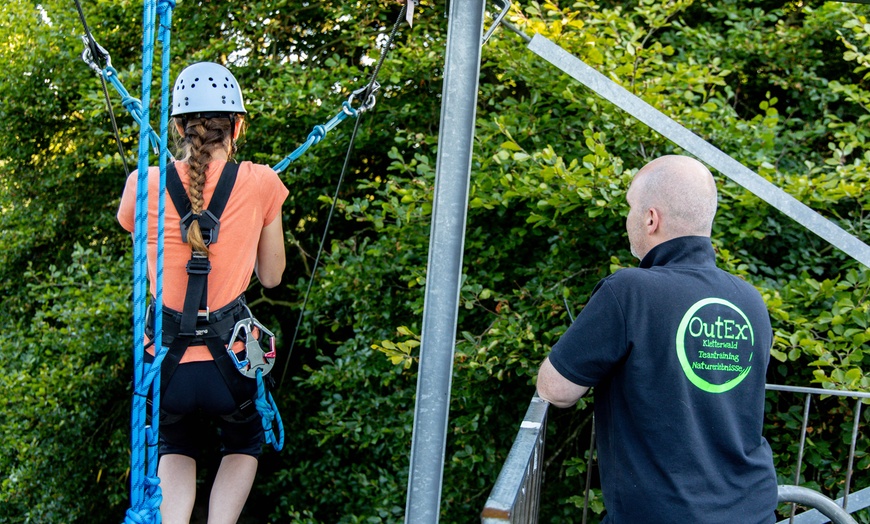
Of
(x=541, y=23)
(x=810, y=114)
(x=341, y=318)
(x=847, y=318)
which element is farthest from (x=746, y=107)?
(x=341, y=318)

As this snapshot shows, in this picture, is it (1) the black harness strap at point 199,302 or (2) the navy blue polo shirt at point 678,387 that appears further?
(1) the black harness strap at point 199,302

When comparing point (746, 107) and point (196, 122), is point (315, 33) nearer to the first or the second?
point (746, 107)

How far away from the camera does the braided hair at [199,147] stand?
2.55 metres

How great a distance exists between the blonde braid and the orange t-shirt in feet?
0.08

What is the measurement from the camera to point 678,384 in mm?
1911

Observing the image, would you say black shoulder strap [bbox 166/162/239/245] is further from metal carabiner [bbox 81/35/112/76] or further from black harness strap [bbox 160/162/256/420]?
metal carabiner [bbox 81/35/112/76]

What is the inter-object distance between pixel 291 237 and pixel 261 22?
1.51m

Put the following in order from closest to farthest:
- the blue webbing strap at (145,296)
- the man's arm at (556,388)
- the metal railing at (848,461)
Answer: the man's arm at (556,388) < the blue webbing strap at (145,296) < the metal railing at (848,461)

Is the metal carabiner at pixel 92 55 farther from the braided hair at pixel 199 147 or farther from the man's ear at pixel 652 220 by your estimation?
the man's ear at pixel 652 220

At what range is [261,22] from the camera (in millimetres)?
5719

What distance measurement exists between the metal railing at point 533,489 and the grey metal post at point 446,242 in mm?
216

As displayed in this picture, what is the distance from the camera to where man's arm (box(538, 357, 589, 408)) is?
2.03 metres

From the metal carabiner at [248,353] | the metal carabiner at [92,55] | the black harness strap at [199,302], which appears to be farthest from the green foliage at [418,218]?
the metal carabiner at [92,55]

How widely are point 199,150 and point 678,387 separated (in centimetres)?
164
